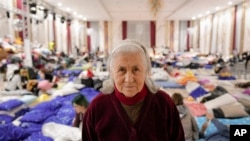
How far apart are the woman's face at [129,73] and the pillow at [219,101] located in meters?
3.39

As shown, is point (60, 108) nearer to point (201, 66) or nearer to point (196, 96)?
point (196, 96)

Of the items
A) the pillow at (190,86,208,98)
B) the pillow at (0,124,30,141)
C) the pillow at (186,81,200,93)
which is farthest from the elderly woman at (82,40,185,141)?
the pillow at (186,81,200,93)

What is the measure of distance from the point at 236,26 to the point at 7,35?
9.32 m

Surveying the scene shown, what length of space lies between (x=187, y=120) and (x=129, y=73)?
195 centimetres

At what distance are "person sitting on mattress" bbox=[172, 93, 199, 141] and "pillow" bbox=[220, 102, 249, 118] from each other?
1.22m

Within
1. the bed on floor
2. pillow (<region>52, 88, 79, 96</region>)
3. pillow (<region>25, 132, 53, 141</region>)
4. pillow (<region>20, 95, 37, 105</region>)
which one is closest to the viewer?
pillow (<region>25, 132, 53, 141</region>)

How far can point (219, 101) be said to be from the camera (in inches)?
167

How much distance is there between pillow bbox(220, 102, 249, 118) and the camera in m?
3.89

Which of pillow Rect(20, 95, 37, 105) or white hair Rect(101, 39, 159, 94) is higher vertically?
white hair Rect(101, 39, 159, 94)

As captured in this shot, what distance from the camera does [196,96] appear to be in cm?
538

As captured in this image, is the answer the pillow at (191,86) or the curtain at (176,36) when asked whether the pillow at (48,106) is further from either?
the curtain at (176,36)

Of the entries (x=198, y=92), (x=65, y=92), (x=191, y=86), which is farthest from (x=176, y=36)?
(x=65, y=92)

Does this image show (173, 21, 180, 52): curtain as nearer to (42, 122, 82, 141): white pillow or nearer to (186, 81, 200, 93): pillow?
(186, 81, 200, 93): pillow

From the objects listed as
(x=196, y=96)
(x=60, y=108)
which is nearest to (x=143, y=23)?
(x=196, y=96)
